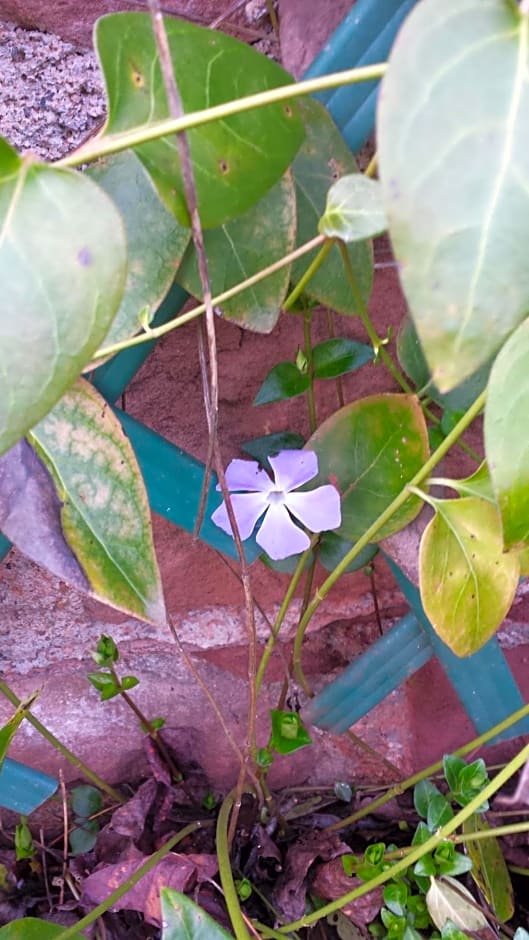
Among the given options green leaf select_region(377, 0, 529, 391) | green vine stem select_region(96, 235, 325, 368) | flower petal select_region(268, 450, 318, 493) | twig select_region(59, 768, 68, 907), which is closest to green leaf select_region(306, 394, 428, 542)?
flower petal select_region(268, 450, 318, 493)

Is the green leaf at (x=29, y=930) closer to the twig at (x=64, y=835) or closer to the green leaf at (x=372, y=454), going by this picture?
the twig at (x=64, y=835)

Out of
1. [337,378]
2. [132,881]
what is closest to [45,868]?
[132,881]

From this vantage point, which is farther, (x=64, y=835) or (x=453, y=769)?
(x=64, y=835)

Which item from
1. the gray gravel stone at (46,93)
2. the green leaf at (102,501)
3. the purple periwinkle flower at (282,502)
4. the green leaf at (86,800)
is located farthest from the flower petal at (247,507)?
the green leaf at (86,800)

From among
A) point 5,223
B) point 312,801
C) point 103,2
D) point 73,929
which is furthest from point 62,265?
point 312,801

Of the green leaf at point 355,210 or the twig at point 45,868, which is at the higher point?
the green leaf at point 355,210

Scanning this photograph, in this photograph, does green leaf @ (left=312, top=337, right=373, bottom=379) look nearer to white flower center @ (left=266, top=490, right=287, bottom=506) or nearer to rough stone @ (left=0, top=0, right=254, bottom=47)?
white flower center @ (left=266, top=490, right=287, bottom=506)

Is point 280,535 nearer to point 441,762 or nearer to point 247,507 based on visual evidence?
point 247,507
